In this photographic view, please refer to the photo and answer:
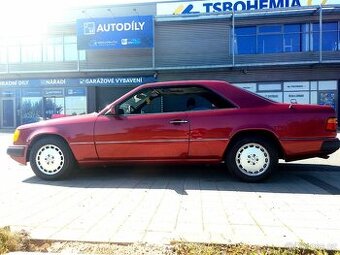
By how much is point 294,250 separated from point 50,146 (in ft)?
14.2

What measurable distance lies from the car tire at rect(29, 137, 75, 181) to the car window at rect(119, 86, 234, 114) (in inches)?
46.7

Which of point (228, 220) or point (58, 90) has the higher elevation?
point (58, 90)

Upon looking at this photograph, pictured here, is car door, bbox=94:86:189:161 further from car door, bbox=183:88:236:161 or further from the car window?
car door, bbox=183:88:236:161

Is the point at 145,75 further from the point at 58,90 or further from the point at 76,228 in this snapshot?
the point at 76,228

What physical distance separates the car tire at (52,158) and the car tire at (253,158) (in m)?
2.70

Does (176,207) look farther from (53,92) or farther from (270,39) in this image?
(53,92)

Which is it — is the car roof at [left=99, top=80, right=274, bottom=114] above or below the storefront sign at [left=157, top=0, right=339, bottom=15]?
below

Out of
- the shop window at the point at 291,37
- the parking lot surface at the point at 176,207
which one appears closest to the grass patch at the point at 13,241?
the parking lot surface at the point at 176,207

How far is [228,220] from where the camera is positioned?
385cm

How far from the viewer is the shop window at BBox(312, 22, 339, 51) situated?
71.7 ft

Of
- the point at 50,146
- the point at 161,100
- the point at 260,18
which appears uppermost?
the point at 260,18

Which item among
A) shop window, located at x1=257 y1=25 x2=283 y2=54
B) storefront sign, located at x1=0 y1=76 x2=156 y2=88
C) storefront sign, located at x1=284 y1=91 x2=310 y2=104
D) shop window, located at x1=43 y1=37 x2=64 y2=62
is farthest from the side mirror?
shop window, located at x1=43 y1=37 x2=64 y2=62

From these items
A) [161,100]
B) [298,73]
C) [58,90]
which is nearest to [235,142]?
[161,100]

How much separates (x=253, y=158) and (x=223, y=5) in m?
19.2
